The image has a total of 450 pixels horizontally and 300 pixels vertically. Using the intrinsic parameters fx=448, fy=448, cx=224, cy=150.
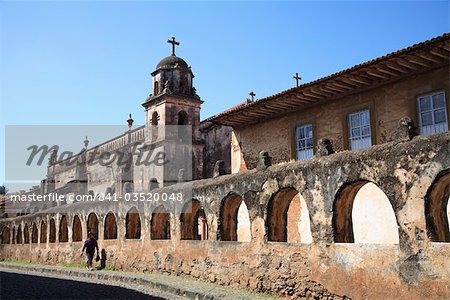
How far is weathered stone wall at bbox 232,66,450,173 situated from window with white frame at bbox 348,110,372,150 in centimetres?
14

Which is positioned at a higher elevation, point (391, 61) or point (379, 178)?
point (391, 61)

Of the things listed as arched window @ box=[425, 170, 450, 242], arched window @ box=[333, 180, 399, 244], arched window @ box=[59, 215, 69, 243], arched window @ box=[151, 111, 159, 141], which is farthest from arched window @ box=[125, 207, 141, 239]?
arched window @ box=[425, 170, 450, 242]

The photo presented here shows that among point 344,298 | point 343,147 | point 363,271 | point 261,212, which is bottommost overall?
point 344,298

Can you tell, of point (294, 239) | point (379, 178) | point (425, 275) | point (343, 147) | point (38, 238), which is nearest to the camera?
point (425, 275)

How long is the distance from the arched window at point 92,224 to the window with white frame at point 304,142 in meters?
9.82

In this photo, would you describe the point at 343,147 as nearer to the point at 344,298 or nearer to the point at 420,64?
the point at 420,64

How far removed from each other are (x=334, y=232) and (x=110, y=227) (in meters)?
11.6

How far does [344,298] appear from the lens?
27.2 feet

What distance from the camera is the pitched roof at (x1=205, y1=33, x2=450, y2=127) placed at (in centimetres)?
1002

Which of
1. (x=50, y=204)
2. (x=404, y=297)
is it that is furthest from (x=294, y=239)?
(x=50, y=204)

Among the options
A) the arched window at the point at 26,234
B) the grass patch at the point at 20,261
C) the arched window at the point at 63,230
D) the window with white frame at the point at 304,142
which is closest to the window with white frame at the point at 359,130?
the window with white frame at the point at 304,142

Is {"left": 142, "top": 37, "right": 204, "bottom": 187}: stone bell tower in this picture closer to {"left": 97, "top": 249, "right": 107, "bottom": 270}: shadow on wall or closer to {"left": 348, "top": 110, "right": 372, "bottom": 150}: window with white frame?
{"left": 97, "top": 249, "right": 107, "bottom": 270}: shadow on wall

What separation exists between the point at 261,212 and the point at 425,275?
13.7ft

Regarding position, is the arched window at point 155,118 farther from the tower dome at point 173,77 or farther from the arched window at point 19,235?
the arched window at point 19,235
